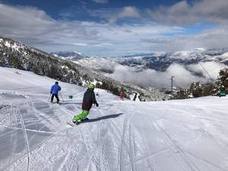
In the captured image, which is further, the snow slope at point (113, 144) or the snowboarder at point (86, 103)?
the snowboarder at point (86, 103)

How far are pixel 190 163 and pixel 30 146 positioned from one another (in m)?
4.90

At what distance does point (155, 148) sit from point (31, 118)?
28.7 feet

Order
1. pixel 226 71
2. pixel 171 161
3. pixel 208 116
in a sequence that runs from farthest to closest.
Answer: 1. pixel 226 71
2. pixel 208 116
3. pixel 171 161

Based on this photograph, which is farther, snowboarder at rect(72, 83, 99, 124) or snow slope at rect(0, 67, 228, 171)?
snowboarder at rect(72, 83, 99, 124)

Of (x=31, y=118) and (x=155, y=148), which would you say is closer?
(x=155, y=148)

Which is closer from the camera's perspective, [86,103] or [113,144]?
[113,144]

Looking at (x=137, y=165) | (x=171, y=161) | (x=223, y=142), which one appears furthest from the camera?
(x=223, y=142)

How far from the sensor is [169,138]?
1510 cm

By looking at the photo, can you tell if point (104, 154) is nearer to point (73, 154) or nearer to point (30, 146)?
point (73, 154)

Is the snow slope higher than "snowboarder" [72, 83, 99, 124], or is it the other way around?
"snowboarder" [72, 83, 99, 124]

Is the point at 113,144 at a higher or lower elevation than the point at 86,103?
lower

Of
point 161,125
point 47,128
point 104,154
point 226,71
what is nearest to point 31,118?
point 47,128

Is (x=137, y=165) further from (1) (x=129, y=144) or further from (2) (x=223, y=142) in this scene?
(2) (x=223, y=142)

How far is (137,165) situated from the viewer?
10516 millimetres
